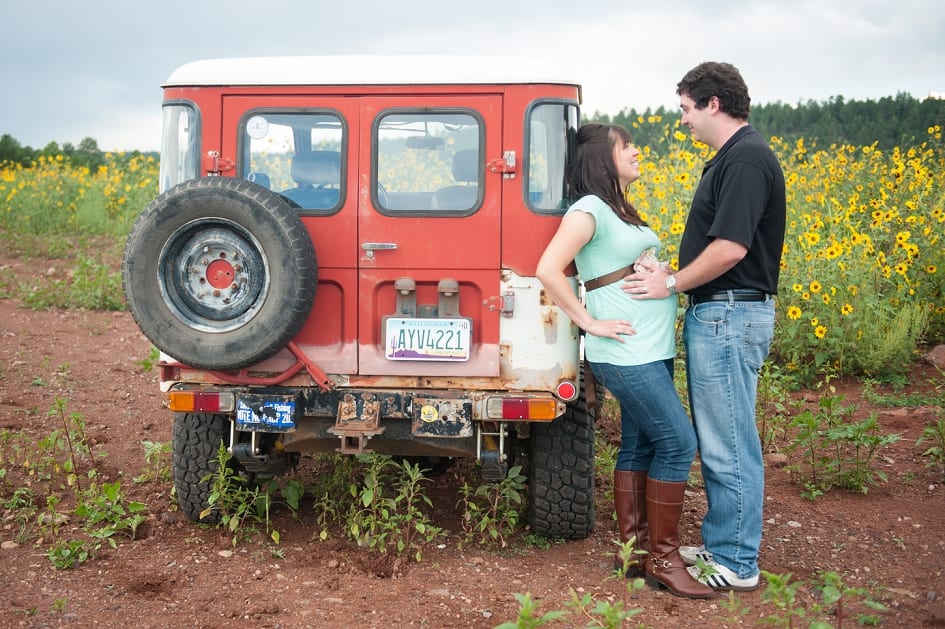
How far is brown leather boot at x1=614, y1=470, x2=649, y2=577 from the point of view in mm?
4086

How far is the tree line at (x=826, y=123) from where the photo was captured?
48.0ft

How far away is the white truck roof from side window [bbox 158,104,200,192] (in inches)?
5.2

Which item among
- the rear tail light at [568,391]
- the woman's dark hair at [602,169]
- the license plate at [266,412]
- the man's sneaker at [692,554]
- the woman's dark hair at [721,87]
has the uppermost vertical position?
the woman's dark hair at [721,87]

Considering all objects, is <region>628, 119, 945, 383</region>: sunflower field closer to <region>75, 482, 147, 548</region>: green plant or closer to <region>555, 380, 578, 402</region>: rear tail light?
<region>555, 380, 578, 402</region>: rear tail light

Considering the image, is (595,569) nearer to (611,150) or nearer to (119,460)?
(611,150)

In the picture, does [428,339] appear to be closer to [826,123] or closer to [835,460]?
[835,460]

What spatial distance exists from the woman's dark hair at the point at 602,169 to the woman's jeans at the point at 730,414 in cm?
53

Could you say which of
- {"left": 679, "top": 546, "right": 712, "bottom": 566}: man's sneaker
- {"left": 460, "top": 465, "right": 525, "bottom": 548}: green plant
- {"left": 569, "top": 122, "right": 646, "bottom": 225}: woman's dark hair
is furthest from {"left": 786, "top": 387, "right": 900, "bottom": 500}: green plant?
{"left": 569, "top": 122, "right": 646, "bottom": 225}: woman's dark hair

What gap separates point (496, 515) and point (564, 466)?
581 millimetres

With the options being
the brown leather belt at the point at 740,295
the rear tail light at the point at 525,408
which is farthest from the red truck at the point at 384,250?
the brown leather belt at the point at 740,295

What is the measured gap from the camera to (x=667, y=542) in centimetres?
389

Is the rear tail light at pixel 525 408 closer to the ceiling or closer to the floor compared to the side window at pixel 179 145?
closer to the floor

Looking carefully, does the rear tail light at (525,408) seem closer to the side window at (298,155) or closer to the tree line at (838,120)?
the side window at (298,155)

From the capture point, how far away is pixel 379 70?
4.12 meters
